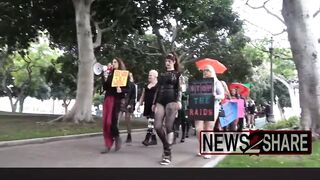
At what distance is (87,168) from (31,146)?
137 inches

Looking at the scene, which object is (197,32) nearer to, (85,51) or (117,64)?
(85,51)

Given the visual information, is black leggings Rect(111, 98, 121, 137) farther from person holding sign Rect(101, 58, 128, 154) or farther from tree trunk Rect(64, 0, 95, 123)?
tree trunk Rect(64, 0, 95, 123)

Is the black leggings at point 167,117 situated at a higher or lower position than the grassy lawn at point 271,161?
higher

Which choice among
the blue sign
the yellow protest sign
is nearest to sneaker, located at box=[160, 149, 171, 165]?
the yellow protest sign

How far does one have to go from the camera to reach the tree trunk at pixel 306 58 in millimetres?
12008

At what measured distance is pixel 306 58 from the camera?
12125 millimetres

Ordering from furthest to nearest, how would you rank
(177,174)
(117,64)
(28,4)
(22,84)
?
(22,84), (28,4), (117,64), (177,174)

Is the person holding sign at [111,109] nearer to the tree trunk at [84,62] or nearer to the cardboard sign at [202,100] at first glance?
the cardboard sign at [202,100]

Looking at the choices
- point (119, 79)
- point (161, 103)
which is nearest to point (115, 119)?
point (119, 79)

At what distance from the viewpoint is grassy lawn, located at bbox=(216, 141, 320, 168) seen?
7.86m

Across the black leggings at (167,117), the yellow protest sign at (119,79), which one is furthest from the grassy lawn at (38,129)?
the black leggings at (167,117)

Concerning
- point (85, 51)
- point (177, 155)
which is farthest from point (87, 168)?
point (85, 51)

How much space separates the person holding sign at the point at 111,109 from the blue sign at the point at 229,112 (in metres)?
3.25

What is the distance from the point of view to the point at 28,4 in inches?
876
